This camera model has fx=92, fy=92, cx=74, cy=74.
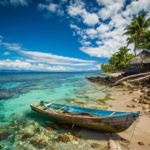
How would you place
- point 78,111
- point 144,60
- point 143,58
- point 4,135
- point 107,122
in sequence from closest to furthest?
1. point 107,122
2. point 4,135
3. point 78,111
4. point 144,60
5. point 143,58

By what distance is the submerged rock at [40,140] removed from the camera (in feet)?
15.0

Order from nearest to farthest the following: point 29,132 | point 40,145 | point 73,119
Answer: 1. point 40,145
2. point 73,119
3. point 29,132

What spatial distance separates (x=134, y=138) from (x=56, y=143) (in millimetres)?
3967

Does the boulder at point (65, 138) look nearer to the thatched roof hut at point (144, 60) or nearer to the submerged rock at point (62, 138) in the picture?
the submerged rock at point (62, 138)

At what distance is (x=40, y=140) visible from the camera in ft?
15.8

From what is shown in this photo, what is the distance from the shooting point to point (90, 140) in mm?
4684

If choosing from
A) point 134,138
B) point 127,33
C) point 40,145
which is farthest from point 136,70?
point 40,145

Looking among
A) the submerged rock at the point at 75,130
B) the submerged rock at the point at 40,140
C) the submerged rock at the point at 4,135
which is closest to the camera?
the submerged rock at the point at 40,140

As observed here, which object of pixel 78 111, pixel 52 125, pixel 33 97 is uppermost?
pixel 78 111

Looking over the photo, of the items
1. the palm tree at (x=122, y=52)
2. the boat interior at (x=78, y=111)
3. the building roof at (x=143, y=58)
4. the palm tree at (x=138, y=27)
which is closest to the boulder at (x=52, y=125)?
the boat interior at (x=78, y=111)

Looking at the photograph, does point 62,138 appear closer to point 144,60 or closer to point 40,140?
point 40,140

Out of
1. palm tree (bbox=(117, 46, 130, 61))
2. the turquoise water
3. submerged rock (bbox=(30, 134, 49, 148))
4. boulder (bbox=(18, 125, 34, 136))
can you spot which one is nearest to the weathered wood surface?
submerged rock (bbox=(30, 134, 49, 148))

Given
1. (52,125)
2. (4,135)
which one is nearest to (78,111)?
(52,125)

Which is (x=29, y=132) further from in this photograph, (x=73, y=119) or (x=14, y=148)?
(x=73, y=119)
